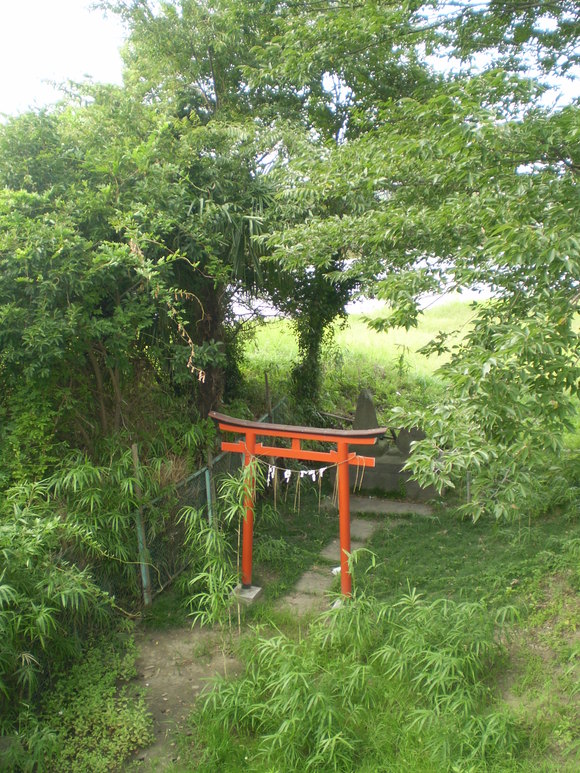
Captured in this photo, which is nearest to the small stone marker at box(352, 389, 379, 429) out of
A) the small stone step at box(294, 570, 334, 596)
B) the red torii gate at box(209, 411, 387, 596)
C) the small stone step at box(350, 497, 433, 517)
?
the small stone step at box(350, 497, 433, 517)

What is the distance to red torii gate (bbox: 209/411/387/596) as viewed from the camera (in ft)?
16.5

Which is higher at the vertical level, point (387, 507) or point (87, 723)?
point (87, 723)

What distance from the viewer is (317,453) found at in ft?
16.9

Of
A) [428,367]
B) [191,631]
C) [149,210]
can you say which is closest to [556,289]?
[149,210]

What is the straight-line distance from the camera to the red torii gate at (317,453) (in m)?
5.03

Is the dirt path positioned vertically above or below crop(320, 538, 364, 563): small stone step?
above

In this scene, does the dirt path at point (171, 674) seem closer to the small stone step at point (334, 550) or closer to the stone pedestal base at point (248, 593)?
the stone pedestal base at point (248, 593)

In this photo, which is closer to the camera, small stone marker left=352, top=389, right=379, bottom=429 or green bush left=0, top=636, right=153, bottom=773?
green bush left=0, top=636, right=153, bottom=773

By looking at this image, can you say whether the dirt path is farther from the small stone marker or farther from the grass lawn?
the small stone marker

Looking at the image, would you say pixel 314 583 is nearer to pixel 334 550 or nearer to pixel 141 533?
pixel 334 550

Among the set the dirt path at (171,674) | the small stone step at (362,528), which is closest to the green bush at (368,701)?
the dirt path at (171,674)

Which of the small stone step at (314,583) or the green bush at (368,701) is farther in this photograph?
the small stone step at (314,583)

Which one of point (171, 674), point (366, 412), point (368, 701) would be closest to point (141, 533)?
point (171, 674)

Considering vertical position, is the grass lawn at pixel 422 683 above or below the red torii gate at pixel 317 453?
below
